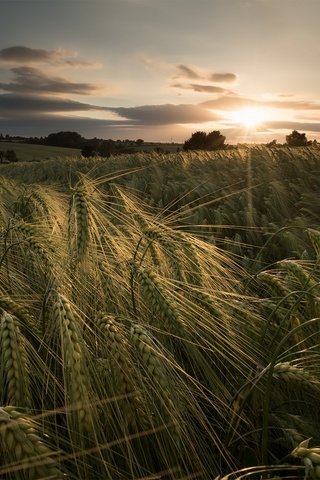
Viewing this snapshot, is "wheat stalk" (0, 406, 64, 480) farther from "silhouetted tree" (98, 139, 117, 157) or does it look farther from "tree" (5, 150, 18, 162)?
"tree" (5, 150, 18, 162)

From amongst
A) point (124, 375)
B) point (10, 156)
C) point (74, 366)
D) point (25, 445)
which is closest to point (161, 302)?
point (124, 375)

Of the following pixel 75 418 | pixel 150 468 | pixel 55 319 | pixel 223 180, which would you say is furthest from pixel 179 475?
pixel 223 180

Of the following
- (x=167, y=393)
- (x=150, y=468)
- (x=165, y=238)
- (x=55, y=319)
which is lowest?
(x=150, y=468)

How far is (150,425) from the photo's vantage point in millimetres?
1443

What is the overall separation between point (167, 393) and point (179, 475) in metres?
0.24

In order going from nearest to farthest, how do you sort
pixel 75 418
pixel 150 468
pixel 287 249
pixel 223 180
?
pixel 75 418 → pixel 150 468 → pixel 287 249 → pixel 223 180

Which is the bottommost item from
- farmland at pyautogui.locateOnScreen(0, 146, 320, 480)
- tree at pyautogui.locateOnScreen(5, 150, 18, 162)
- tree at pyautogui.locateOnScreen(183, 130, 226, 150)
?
farmland at pyautogui.locateOnScreen(0, 146, 320, 480)

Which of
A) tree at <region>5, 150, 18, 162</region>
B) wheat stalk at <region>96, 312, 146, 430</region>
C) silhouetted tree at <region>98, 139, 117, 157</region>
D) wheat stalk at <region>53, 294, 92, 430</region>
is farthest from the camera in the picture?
tree at <region>5, 150, 18, 162</region>

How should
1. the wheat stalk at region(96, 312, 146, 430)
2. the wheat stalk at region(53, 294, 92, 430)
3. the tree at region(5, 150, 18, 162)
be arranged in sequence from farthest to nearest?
1. the tree at region(5, 150, 18, 162)
2. the wheat stalk at region(96, 312, 146, 430)
3. the wheat stalk at region(53, 294, 92, 430)

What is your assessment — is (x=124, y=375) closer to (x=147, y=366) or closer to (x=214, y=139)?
(x=147, y=366)

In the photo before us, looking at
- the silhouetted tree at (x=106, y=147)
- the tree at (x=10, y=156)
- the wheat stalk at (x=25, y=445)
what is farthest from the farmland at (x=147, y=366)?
the tree at (x=10, y=156)

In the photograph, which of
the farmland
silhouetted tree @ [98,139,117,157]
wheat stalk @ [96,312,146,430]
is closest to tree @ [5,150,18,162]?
silhouetted tree @ [98,139,117,157]

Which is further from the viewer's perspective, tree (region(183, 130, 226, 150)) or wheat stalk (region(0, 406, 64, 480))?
tree (region(183, 130, 226, 150))

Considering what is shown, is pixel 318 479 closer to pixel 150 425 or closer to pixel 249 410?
pixel 150 425
